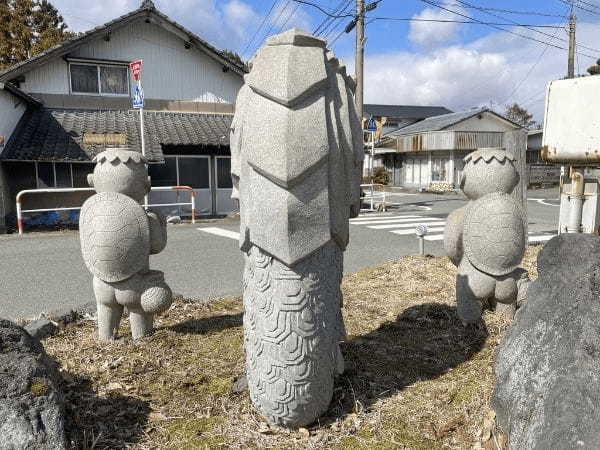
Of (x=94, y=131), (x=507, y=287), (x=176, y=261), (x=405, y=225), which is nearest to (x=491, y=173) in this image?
(x=507, y=287)

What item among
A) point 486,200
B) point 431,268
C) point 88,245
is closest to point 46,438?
Result: point 88,245

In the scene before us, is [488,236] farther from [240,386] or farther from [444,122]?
[444,122]

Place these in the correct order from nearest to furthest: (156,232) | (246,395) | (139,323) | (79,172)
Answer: (246,395) → (156,232) → (139,323) → (79,172)

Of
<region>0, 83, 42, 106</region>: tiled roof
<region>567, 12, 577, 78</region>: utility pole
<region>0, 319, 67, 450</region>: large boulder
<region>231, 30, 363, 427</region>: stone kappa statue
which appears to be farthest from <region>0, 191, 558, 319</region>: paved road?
<region>567, 12, 577, 78</region>: utility pole

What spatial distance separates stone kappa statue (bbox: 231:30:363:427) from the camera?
233cm

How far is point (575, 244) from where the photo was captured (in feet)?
6.40

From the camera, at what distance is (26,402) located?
210 cm

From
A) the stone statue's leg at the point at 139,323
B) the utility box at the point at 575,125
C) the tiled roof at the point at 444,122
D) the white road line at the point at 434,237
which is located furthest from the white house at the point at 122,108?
the tiled roof at the point at 444,122

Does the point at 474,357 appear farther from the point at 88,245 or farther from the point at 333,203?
the point at 88,245

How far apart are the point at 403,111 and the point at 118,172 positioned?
42.5 m

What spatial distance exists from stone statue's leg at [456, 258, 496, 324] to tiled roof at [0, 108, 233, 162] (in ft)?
32.0

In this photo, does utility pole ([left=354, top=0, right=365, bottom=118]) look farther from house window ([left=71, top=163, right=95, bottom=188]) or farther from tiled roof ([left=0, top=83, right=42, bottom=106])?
tiled roof ([left=0, top=83, right=42, bottom=106])

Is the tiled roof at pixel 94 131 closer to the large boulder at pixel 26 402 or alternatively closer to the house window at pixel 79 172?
the house window at pixel 79 172

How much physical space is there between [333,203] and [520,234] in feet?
6.23
